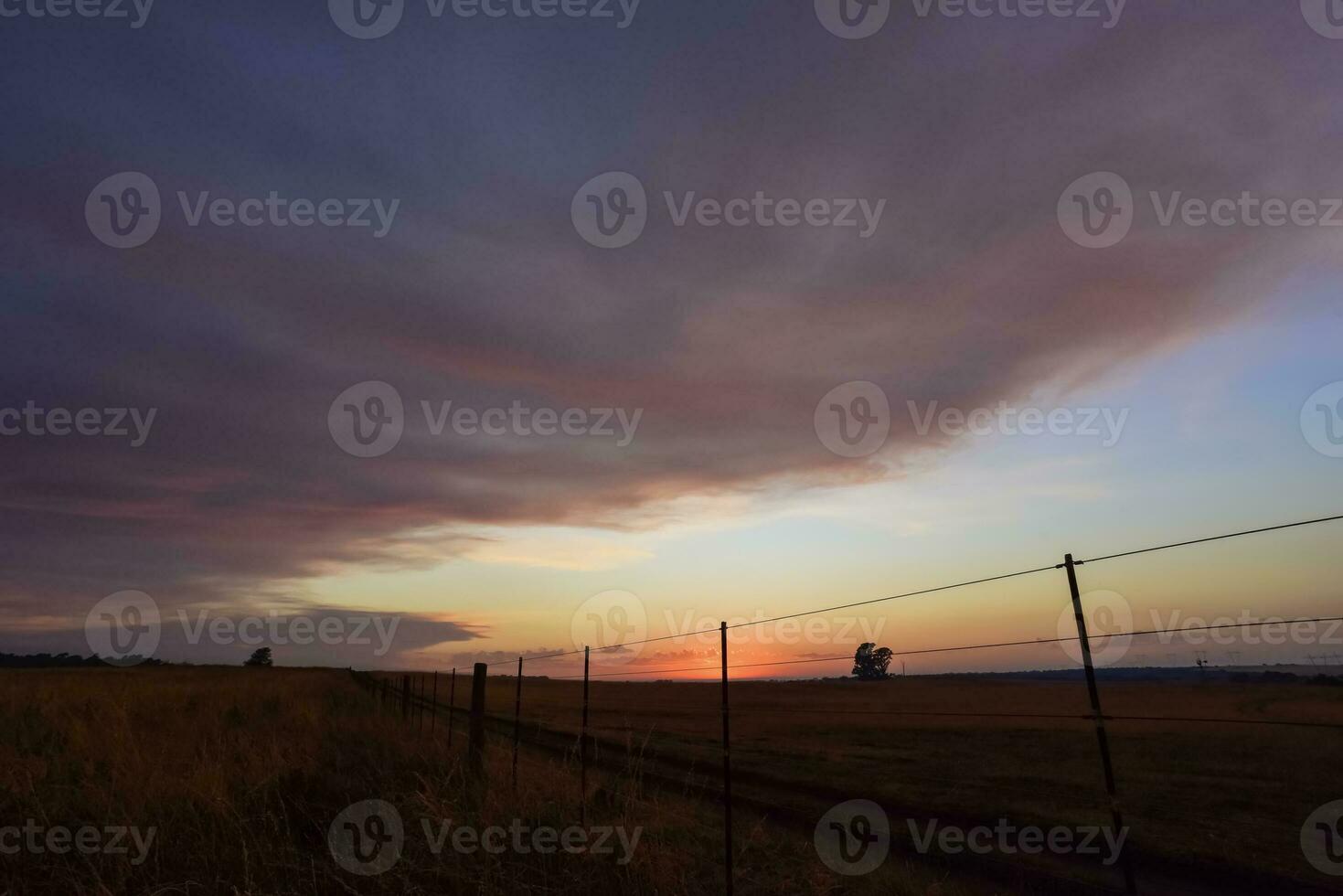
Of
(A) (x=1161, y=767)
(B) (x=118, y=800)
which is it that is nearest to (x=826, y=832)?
(B) (x=118, y=800)

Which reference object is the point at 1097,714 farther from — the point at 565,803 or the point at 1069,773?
the point at 1069,773

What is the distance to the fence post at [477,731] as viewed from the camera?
9766 millimetres

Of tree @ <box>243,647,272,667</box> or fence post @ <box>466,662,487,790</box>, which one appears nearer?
fence post @ <box>466,662,487,790</box>

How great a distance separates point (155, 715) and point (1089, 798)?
1891cm

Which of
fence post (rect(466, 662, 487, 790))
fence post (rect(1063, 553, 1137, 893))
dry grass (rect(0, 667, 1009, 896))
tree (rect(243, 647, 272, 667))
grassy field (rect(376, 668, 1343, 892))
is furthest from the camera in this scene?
tree (rect(243, 647, 272, 667))

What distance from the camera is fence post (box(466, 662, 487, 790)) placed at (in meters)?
9.77

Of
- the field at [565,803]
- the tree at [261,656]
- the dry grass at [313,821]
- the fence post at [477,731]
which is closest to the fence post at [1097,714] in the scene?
the field at [565,803]

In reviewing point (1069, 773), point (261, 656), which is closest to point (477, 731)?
point (1069, 773)

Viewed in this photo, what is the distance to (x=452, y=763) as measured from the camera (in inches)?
358

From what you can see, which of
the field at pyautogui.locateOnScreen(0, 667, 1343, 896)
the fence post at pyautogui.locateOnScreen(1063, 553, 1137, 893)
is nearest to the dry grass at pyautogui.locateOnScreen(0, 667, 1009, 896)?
the field at pyautogui.locateOnScreen(0, 667, 1343, 896)

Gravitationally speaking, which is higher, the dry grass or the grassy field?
the dry grass

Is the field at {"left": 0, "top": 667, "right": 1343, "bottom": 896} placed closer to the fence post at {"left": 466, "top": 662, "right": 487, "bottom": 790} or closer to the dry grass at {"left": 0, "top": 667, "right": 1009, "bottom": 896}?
the dry grass at {"left": 0, "top": 667, "right": 1009, "bottom": 896}

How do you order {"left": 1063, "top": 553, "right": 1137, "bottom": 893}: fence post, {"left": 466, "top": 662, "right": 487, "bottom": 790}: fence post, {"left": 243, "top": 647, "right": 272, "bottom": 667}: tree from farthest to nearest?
{"left": 243, "top": 647, "right": 272, "bottom": 667}: tree, {"left": 466, "top": 662, "right": 487, "bottom": 790}: fence post, {"left": 1063, "top": 553, "right": 1137, "bottom": 893}: fence post

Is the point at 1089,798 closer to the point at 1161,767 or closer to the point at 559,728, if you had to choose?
the point at 1161,767
